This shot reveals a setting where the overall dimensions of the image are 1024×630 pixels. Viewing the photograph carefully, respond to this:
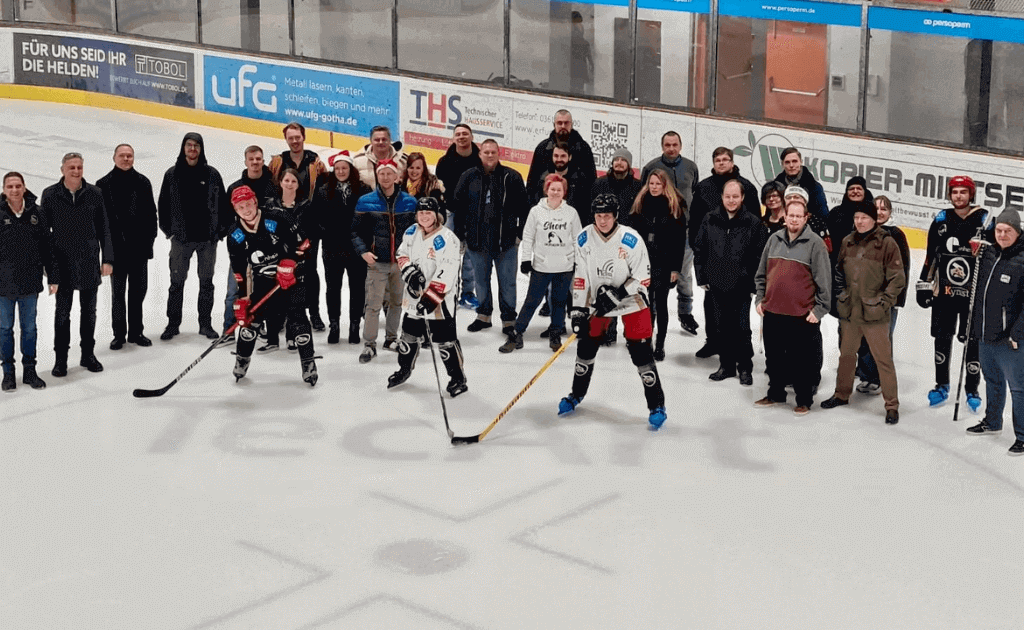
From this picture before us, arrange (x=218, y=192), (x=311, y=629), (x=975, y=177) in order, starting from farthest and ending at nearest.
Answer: (x=975, y=177)
(x=218, y=192)
(x=311, y=629)

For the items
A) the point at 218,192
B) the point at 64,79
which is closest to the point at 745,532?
the point at 218,192

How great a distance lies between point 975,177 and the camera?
14.1 meters

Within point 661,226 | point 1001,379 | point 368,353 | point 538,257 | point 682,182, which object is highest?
point 682,182

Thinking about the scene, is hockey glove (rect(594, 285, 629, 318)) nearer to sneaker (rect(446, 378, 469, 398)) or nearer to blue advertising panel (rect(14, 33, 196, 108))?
sneaker (rect(446, 378, 469, 398))

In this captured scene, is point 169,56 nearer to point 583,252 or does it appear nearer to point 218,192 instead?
point 218,192

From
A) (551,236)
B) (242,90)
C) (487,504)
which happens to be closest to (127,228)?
(551,236)

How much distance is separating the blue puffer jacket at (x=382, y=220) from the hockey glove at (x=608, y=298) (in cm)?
212

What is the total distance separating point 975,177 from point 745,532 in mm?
7522

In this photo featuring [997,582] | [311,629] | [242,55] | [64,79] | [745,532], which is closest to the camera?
[311,629]

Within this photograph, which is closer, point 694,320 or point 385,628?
point 385,628

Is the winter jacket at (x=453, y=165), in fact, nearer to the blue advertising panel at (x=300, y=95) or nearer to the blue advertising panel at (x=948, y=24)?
the blue advertising panel at (x=948, y=24)

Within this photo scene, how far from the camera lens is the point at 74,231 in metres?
10.5

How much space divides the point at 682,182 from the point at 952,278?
2793 mm

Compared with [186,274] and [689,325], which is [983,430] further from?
[186,274]
